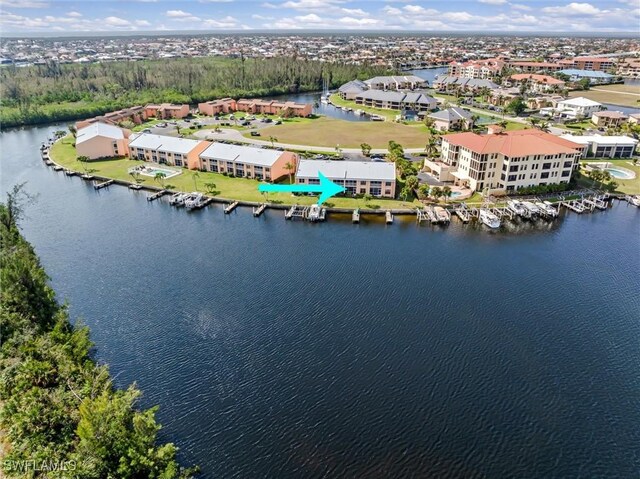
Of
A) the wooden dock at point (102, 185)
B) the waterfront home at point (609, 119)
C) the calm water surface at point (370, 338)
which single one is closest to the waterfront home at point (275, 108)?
the wooden dock at point (102, 185)

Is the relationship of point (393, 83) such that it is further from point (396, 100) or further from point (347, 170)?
point (347, 170)

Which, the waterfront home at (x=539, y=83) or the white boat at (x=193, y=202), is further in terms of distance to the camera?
the waterfront home at (x=539, y=83)

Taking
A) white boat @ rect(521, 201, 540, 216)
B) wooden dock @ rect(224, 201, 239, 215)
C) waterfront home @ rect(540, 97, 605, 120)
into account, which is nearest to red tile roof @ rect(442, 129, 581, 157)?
white boat @ rect(521, 201, 540, 216)

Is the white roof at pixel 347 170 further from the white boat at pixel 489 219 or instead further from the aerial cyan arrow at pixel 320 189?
the white boat at pixel 489 219

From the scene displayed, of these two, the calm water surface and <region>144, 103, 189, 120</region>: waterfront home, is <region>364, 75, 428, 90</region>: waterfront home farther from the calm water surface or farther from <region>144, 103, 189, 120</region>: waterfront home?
the calm water surface

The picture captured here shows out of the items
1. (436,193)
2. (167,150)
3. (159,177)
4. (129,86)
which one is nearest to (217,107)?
(129,86)

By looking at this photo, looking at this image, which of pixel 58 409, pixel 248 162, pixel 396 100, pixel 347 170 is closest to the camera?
pixel 58 409
